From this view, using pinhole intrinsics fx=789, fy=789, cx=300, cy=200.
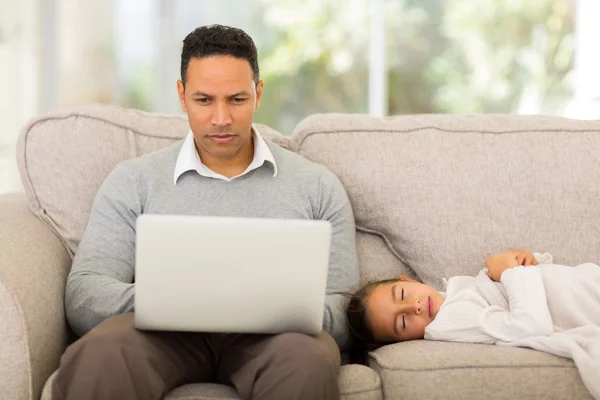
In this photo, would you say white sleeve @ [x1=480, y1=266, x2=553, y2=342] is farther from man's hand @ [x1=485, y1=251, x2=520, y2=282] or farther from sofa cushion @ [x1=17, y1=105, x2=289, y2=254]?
sofa cushion @ [x1=17, y1=105, x2=289, y2=254]

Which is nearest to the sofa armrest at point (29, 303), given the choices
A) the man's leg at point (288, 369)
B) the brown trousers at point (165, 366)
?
the brown trousers at point (165, 366)

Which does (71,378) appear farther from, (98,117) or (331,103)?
(331,103)

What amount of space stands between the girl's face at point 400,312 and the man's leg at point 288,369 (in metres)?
0.26

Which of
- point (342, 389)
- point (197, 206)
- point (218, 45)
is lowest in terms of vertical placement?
point (342, 389)

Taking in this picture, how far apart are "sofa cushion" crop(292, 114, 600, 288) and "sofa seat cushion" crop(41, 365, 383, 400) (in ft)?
1.77

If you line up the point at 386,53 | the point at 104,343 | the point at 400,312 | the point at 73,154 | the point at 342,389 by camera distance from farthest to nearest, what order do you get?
the point at 386,53 → the point at 73,154 → the point at 400,312 → the point at 342,389 → the point at 104,343

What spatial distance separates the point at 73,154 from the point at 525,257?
1229 millimetres

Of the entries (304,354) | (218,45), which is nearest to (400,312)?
(304,354)

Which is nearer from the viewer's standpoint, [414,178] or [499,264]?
[499,264]

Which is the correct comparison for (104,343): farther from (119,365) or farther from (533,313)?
(533,313)

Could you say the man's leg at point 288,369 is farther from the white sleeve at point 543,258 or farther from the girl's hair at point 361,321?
the white sleeve at point 543,258

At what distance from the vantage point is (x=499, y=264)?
6.49ft

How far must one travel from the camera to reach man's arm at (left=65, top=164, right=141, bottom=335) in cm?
175

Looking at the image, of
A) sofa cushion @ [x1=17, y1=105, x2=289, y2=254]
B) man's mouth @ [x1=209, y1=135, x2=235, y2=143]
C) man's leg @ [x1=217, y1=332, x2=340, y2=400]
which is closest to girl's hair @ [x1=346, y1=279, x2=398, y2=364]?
man's leg @ [x1=217, y1=332, x2=340, y2=400]
